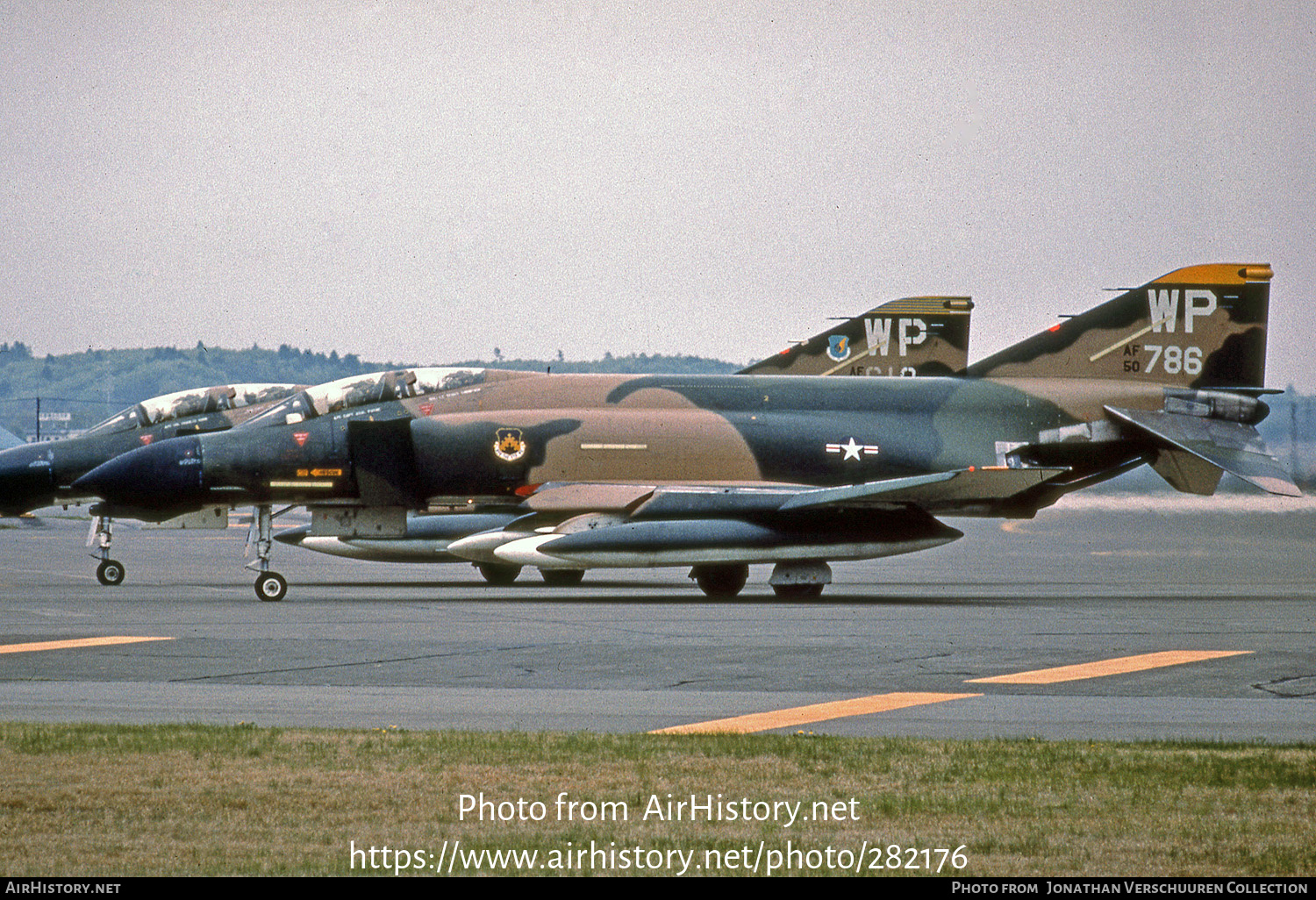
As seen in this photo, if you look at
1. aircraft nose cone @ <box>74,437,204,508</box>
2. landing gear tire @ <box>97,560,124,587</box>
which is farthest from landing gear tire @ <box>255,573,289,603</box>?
landing gear tire @ <box>97,560,124,587</box>

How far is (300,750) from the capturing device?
26.7 ft

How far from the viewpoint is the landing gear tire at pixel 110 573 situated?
24594mm

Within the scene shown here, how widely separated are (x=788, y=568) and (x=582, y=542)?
3151 millimetres

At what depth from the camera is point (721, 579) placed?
23.0 meters

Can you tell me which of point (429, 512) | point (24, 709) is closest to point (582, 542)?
point (429, 512)

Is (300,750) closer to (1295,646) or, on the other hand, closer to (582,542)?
(1295,646)

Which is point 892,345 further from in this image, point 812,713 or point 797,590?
point 812,713

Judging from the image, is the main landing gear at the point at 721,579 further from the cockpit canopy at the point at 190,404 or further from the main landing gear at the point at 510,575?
the cockpit canopy at the point at 190,404

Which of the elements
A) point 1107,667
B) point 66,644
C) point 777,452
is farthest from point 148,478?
point 1107,667

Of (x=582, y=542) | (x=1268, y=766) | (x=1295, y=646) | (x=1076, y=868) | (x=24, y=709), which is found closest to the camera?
(x=1076, y=868)

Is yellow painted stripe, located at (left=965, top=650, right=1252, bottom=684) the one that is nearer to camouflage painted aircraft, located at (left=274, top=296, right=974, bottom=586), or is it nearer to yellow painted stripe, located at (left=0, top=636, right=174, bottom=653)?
yellow painted stripe, located at (left=0, top=636, right=174, bottom=653)

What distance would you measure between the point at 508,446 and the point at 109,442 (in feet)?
22.7

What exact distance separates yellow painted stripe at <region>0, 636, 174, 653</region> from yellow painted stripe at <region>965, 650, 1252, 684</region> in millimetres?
7865

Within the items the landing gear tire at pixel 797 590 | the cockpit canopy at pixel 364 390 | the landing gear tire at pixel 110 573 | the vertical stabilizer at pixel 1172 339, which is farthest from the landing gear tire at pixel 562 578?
the vertical stabilizer at pixel 1172 339
